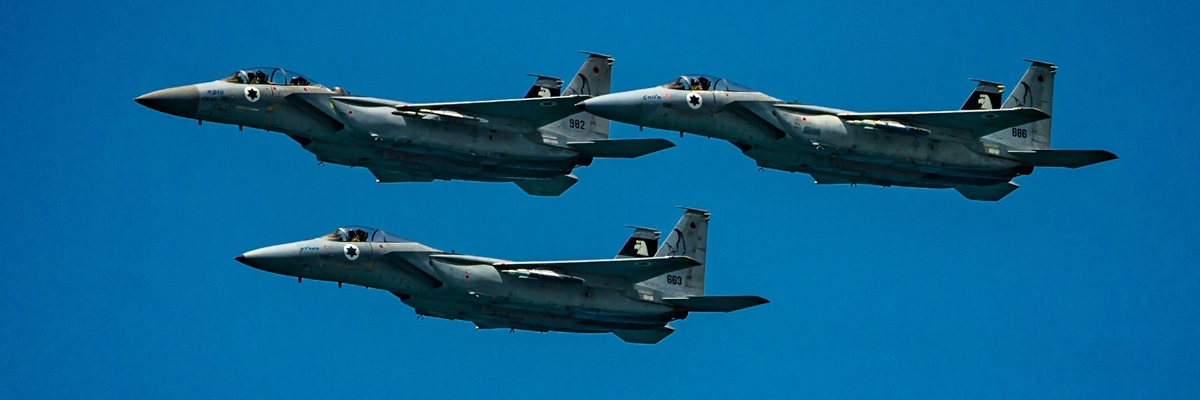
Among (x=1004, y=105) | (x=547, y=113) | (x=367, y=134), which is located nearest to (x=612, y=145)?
(x=547, y=113)

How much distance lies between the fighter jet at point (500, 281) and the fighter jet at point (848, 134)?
3637 mm

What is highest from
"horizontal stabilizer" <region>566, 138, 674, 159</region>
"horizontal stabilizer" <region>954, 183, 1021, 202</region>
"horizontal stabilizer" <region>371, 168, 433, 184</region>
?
"horizontal stabilizer" <region>566, 138, 674, 159</region>

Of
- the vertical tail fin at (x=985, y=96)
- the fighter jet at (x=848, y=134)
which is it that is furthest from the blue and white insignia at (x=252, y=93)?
the vertical tail fin at (x=985, y=96)

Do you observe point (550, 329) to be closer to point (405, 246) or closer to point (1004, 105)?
point (405, 246)

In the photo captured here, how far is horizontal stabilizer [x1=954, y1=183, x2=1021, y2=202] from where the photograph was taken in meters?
76.5

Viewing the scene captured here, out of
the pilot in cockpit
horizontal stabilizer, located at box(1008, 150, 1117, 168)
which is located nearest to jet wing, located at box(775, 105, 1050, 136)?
horizontal stabilizer, located at box(1008, 150, 1117, 168)

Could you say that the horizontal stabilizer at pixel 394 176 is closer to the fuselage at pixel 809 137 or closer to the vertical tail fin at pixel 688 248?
the fuselage at pixel 809 137

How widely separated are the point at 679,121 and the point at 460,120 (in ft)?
18.4

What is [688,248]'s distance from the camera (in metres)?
76.6

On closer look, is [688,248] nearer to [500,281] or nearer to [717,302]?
[717,302]

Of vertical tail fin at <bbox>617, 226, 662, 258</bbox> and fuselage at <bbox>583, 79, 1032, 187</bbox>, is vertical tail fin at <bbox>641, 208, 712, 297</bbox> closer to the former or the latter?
vertical tail fin at <bbox>617, 226, 662, 258</bbox>

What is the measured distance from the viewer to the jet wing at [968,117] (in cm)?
7250

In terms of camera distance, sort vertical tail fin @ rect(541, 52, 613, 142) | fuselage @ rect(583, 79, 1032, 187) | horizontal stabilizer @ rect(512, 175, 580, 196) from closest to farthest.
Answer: fuselage @ rect(583, 79, 1032, 187), vertical tail fin @ rect(541, 52, 613, 142), horizontal stabilizer @ rect(512, 175, 580, 196)

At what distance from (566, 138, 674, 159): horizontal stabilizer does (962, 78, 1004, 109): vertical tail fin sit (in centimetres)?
852
